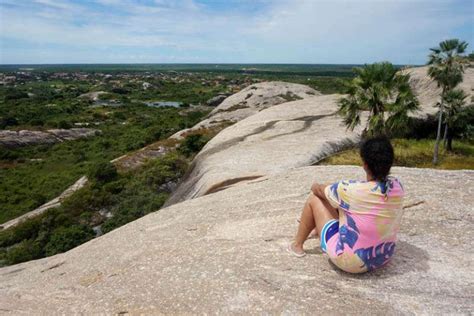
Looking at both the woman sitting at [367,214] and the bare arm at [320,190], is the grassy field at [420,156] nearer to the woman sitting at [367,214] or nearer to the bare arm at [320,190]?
the bare arm at [320,190]

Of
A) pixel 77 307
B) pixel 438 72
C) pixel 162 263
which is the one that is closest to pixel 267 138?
pixel 438 72

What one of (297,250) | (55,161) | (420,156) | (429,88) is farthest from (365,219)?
(55,161)

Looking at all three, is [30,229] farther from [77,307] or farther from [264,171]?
[77,307]

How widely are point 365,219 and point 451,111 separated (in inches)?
1096

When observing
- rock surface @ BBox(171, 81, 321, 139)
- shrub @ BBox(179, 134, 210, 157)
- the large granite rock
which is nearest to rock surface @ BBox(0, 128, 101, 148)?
rock surface @ BBox(171, 81, 321, 139)

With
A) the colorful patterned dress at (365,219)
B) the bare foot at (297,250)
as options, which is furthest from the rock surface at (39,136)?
the colorful patterned dress at (365,219)

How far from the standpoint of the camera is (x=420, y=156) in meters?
25.5

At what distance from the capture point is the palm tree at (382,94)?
70.0 ft

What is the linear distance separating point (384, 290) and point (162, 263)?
4748 mm

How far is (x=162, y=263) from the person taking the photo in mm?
8469

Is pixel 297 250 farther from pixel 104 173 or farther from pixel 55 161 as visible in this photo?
pixel 55 161

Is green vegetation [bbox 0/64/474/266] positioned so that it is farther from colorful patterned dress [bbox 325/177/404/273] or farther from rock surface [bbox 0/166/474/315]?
colorful patterned dress [bbox 325/177/404/273]

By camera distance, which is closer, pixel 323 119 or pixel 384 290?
pixel 384 290

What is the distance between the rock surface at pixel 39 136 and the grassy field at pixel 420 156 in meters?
74.6
